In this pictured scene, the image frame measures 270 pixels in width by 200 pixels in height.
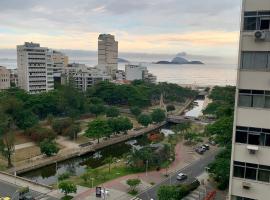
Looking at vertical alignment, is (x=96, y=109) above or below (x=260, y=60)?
below

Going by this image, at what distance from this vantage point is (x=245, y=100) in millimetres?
15969

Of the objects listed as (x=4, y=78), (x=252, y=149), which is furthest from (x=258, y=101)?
(x=4, y=78)

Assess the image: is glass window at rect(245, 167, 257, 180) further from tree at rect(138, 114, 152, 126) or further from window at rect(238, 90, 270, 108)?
tree at rect(138, 114, 152, 126)

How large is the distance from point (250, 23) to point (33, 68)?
80060mm

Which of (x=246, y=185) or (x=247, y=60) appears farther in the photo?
(x=246, y=185)

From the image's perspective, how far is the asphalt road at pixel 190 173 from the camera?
3253cm

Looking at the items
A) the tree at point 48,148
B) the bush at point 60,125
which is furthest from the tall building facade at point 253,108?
the bush at point 60,125

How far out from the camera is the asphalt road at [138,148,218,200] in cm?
3253

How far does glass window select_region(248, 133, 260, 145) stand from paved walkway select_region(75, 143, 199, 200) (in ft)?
59.6

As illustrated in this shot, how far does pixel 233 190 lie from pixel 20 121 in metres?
43.7

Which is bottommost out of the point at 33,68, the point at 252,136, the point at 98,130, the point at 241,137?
the point at 98,130

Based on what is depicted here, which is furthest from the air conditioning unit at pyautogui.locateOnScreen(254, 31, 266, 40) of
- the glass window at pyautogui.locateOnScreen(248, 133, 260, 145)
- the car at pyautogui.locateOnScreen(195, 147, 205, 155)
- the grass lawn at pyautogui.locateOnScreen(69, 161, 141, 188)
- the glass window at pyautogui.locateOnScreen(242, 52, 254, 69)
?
the car at pyautogui.locateOnScreen(195, 147, 205, 155)

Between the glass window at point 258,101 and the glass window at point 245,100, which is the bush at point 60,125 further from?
the glass window at point 258,101

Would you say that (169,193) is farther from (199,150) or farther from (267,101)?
(199,150)
